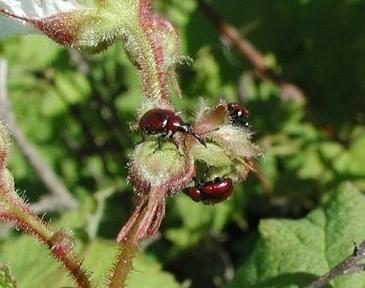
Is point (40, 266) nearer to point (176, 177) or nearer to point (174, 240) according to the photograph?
point (174, 240)

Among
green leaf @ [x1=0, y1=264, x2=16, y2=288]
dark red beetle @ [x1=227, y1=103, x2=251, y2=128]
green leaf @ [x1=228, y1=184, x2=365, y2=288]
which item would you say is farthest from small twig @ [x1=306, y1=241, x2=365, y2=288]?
green leaf @ [x1=0, y1=264, x2=16, y2=288]

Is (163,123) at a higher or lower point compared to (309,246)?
higher

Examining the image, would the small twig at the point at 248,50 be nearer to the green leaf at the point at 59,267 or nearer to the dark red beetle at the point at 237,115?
the green leaf at the point at 59,267

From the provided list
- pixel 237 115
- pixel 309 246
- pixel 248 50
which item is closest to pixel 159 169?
pixel 237 115

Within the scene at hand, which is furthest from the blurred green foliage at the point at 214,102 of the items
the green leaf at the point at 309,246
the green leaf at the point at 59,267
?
the green leaf at the point at 309,246

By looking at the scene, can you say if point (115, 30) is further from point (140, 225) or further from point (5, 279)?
point (5, 279)
